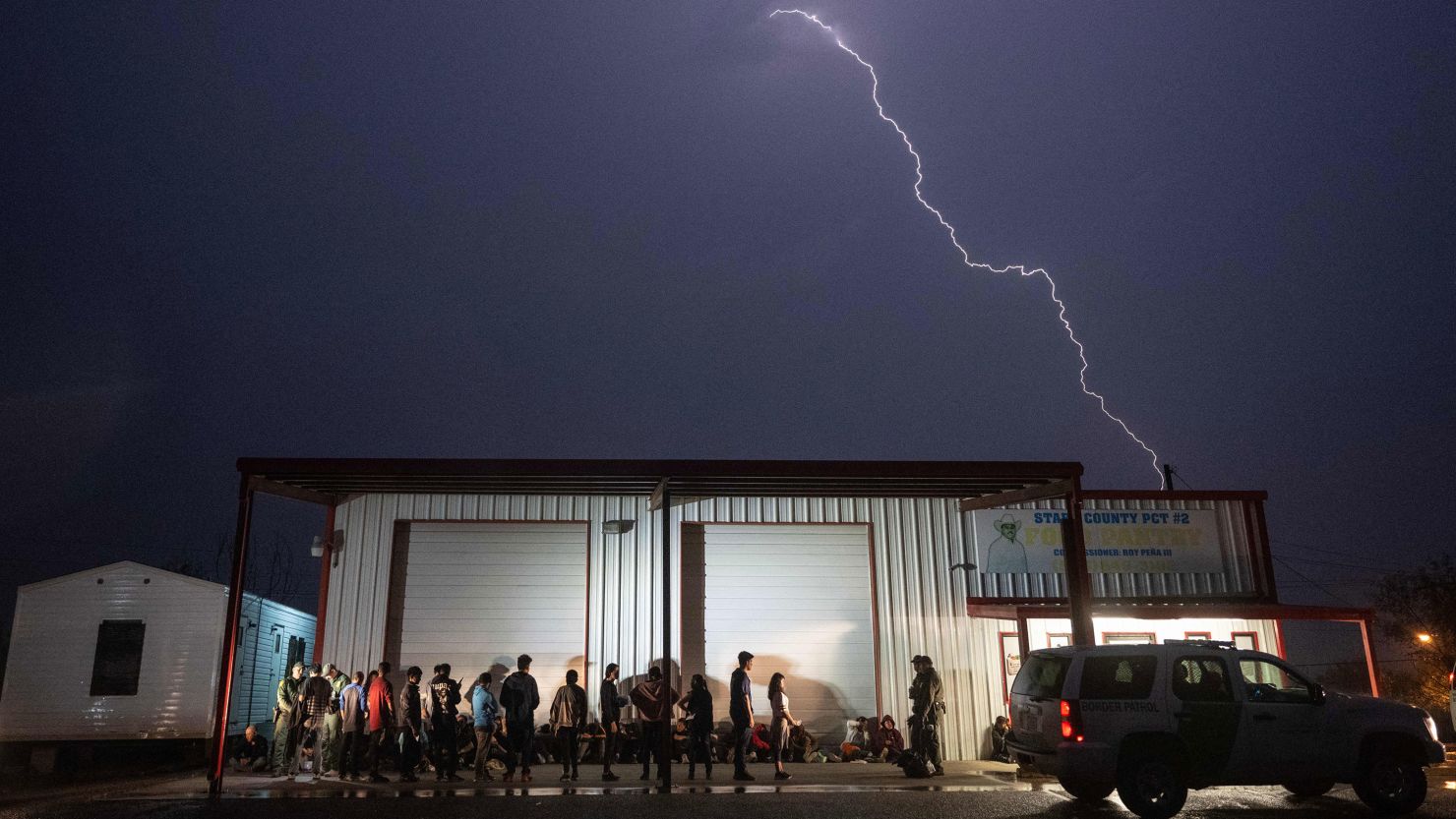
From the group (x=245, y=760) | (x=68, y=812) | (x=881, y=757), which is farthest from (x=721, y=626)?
(x=68, y=812)

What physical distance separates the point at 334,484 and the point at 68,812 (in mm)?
5614

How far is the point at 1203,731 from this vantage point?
9.63m

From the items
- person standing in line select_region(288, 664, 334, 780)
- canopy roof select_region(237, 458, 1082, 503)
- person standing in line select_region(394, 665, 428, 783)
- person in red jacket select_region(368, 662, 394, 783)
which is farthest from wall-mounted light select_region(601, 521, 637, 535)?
person standing in line select_region(288, 664, 334, 780)

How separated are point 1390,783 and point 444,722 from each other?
10.9m

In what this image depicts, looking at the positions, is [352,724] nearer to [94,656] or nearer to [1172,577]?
[94,656]

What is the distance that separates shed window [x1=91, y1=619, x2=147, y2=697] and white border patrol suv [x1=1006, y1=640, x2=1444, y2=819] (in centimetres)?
1633

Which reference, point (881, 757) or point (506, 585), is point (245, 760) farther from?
point (881, 757)

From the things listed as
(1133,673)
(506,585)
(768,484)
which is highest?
(768,484)

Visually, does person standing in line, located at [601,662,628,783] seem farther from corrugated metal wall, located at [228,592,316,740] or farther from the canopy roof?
corrugated metal wall, located at [228,592,316,740]

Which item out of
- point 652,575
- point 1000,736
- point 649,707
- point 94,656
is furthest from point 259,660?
point 1000,736

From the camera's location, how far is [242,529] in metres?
12.5

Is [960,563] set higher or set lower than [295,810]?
higher

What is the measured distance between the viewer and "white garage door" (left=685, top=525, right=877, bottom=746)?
17375 millimetres

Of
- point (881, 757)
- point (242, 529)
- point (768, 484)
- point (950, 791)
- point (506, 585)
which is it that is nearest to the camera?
point (950, 791)
